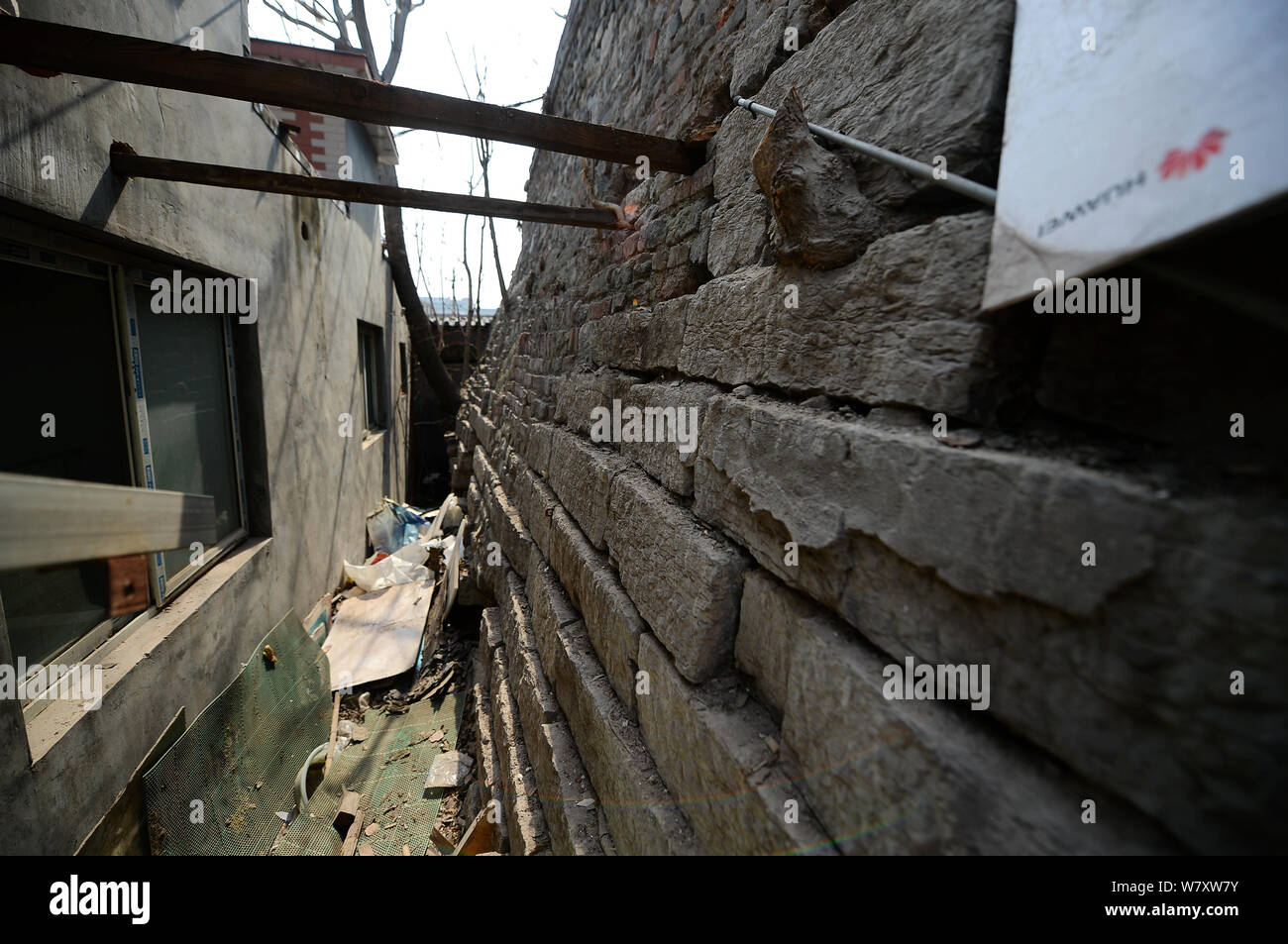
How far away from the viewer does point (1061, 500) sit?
23.8 inches

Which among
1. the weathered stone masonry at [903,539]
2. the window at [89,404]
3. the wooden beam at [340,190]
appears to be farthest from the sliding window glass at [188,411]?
the weathered stone masonry at [903,539]

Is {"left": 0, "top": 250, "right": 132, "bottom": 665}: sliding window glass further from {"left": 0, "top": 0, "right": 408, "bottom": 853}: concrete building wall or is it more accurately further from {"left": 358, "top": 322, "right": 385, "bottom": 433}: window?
{"left": 358, "top": 322, "right": 385, "bottom": 433}: window

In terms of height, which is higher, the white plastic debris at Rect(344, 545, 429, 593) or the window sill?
the window sill

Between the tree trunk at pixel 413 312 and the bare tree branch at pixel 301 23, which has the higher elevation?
the bare tree branch at pixel 301 23

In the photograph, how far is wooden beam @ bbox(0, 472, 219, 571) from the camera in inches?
22.9

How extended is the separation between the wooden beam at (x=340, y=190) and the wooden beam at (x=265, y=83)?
43cm

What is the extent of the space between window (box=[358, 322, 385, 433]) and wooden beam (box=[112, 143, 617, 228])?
6164 mm

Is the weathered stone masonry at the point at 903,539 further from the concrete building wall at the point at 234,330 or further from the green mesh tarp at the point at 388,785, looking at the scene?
the concrete building wall at the point at 234,330

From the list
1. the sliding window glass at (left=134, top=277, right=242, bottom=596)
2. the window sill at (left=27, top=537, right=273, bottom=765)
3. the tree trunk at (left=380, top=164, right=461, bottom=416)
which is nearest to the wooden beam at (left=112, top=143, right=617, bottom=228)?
the sliding window glass at (left=134, top=277, right=242, bottom=596)

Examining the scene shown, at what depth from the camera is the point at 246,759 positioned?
9.43 ft

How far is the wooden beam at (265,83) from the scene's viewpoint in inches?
51.5

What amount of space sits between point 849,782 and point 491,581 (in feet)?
10.8

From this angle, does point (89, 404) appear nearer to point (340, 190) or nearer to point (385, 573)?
point (340, 190)

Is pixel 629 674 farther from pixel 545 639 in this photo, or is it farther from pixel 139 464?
pixel 139 464
